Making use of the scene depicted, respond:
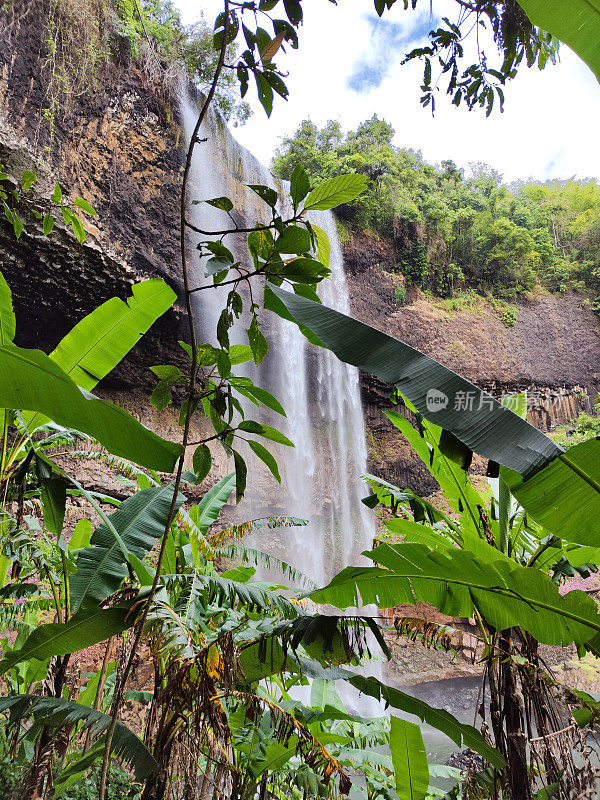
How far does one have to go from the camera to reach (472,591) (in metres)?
1.51

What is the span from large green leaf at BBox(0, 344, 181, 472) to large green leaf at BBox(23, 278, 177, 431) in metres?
0.95

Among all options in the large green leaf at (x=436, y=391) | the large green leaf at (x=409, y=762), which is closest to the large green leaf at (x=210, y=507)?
the large green leaf at (x=409, y=762)

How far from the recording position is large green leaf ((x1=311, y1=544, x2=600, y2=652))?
1386mm

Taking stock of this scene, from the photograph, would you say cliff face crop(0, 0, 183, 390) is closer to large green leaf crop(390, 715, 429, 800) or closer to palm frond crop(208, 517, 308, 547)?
palm frond crop(208, 517, 308, 547)

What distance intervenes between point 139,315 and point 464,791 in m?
2.21

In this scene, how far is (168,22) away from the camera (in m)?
8.68

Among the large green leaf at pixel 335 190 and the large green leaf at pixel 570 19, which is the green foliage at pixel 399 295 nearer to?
the large green leaf at pixel 570 19

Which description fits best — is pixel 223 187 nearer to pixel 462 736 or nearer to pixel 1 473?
pixel 1 473

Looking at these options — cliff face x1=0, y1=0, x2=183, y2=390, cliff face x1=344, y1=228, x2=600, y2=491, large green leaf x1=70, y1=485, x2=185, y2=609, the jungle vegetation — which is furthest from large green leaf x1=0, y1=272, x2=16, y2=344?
cliff face x1=344, y1=228, x2=600, y2=491

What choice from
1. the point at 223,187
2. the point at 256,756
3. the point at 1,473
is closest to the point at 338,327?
the point at 1,473

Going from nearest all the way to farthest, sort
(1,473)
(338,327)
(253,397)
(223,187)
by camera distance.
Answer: (338,327)
(253,397)
(1,473)
(223,187)

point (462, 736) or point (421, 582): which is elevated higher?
point (421, 582)

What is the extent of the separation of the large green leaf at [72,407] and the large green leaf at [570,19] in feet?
4.07

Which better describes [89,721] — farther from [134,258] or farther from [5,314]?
[134,258]
